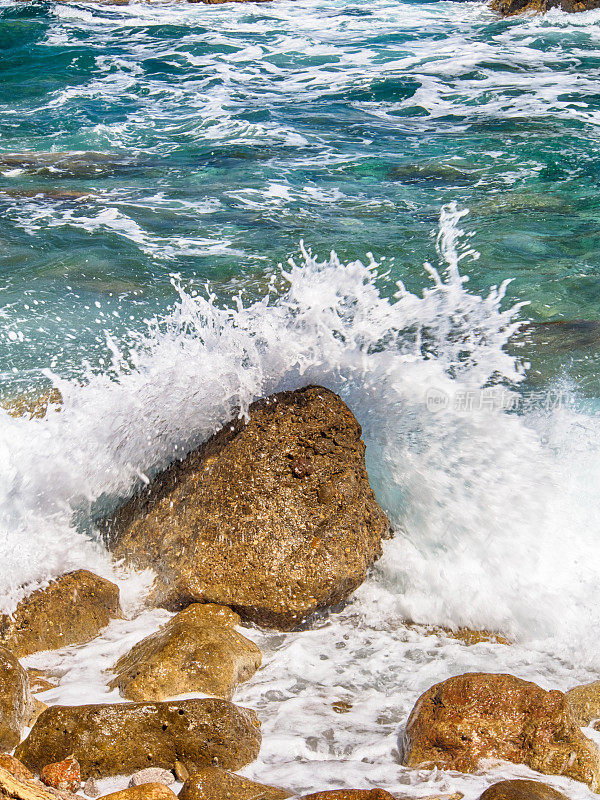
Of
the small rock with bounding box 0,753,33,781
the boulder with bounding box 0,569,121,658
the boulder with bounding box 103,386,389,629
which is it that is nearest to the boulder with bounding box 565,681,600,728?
the boulder with bounding box 103,386,389,629

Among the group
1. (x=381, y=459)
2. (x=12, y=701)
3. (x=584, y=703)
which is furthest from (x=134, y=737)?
(x=381, y=459)

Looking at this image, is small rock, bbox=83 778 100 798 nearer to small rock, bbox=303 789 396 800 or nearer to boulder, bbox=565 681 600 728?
small rock, bbox=303 789 396 800

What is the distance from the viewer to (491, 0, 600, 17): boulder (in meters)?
18.3

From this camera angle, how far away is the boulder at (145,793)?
2.09 metres

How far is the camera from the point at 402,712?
2816mm

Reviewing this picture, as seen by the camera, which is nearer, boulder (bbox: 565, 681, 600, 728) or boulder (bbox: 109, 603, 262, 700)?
boulder (bbox: 565, 681, 600, 728)

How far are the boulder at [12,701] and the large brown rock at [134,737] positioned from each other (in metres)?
0.05

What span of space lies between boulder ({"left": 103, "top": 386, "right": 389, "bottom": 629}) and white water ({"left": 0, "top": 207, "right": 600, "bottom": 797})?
0.13m

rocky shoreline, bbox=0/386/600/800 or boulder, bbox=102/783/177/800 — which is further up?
boulder, bbox=102/783/177/800

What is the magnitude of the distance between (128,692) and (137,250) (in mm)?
5099

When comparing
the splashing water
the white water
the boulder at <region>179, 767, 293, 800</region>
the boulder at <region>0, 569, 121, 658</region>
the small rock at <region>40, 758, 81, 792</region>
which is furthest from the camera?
the splashing water

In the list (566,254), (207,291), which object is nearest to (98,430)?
(207,291)

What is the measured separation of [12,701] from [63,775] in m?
0.32


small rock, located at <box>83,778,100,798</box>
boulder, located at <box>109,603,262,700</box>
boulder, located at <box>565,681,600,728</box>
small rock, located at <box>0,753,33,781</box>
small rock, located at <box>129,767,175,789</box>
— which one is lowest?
boulder, located at <box>565,681,600,728</box>
